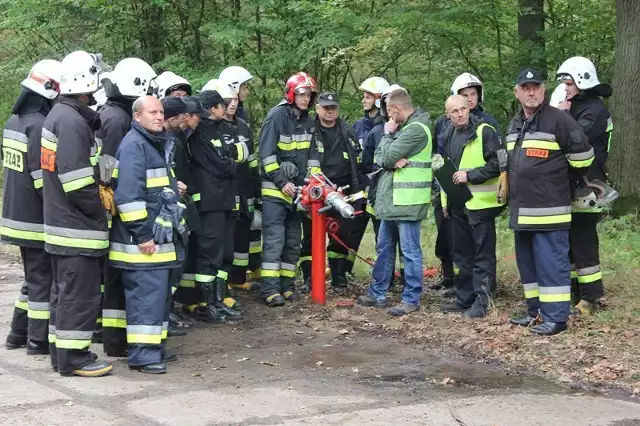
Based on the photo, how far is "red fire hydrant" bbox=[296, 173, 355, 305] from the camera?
9141 millimetres

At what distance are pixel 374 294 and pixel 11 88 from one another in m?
17.6

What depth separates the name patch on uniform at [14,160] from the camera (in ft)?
23.6

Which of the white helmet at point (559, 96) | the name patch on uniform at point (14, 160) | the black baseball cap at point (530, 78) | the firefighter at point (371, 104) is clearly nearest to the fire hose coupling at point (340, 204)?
the firefighter at point (371, 104)

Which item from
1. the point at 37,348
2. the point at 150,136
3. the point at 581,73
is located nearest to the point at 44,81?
the point at 150,136

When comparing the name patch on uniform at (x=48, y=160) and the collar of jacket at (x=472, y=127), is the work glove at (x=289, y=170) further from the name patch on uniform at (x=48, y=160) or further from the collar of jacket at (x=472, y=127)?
the name patch on uniform at (x=48, y=160)

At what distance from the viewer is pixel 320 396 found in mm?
6117

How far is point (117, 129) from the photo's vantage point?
7324 millimetres

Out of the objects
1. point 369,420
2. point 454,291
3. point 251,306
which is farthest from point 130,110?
point 454,291

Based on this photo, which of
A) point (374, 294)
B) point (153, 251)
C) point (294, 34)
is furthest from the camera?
point (294, 34)

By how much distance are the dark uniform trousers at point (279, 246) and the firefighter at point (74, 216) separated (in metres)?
2.91

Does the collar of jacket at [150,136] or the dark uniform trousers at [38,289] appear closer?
the collar of jacket at [150,136]

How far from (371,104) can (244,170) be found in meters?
1.87

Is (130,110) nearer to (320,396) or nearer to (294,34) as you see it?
(320,396)

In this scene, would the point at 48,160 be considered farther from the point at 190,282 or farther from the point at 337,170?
the point at 337,170
